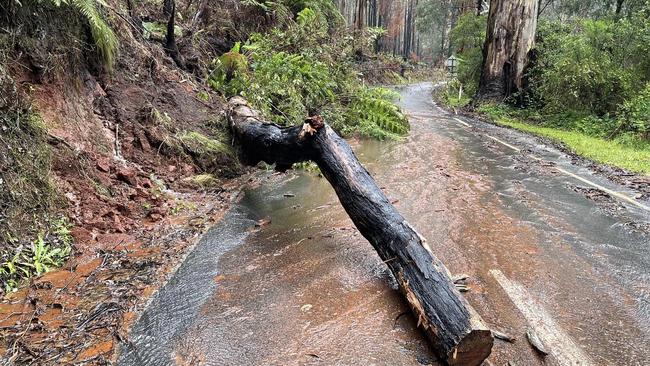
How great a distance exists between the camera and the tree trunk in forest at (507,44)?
725 inches

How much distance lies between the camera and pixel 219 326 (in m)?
3.55

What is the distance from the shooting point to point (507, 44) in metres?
19.0

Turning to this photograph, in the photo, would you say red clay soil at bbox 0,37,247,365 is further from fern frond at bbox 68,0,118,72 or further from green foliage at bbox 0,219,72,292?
fern frond at bbox 68,0,118,72

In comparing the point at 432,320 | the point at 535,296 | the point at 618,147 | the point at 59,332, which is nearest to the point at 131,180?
the point at 59,332

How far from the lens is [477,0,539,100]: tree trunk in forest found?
18.4m

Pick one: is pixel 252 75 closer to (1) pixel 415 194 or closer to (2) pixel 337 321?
(1) pixel 415 194

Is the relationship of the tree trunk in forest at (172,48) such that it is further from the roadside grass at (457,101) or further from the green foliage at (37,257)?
the roadside grass at (457,101)

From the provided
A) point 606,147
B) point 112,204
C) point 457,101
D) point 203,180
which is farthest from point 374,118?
point 457,101

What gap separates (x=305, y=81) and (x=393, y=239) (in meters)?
8.30

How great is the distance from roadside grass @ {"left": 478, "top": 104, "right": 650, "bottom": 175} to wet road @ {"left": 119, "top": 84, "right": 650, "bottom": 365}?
7.20 ft

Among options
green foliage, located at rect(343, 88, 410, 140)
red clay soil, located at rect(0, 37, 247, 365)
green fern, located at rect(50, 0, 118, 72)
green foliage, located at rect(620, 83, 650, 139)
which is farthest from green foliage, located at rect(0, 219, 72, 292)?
green foliage, located at rect(620, 83, 650, 139)

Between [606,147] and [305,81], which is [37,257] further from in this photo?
[606,147]

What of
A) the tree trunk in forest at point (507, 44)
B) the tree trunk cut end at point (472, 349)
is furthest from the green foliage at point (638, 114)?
the tree trunk cut end at point (472, 349)

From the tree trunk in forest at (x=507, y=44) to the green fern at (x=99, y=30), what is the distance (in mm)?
16607
